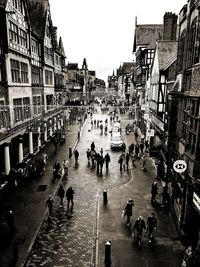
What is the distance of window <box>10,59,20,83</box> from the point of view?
21125mm

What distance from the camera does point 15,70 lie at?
71.7 ft

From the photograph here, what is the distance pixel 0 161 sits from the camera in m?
20.2

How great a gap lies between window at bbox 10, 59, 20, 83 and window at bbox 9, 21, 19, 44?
1767 mm

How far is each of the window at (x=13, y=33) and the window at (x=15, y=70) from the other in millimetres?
1767

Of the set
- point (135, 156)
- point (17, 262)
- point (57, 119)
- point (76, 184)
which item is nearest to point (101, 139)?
point (57, 119)

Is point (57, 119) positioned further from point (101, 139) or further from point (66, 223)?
point (66, 223)

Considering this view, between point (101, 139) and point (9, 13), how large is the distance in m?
21.0

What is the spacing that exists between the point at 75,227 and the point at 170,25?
22047 millimetres

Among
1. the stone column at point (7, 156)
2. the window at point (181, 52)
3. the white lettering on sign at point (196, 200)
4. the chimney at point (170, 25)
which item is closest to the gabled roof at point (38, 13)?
the chimney at point (170, 25)

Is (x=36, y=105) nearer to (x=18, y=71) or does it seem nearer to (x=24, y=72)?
(x=24, y=72)

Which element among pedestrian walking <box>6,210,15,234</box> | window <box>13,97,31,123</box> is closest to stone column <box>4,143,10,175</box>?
window <box>13,97,31,123</box>

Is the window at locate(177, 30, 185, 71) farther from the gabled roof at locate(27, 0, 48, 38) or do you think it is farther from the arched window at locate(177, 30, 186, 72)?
the gabled roof at locate(27, 0, 48, 38)

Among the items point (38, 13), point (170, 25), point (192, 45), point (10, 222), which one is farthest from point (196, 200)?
point (38, 13)

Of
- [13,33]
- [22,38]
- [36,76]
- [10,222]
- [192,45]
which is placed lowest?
[10,222]
